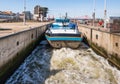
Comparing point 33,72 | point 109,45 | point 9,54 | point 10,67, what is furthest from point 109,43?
point 10,67

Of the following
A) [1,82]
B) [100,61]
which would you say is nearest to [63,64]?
[100,61]

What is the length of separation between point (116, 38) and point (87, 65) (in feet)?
12.6

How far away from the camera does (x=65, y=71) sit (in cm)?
1714

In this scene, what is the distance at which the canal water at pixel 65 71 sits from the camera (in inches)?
596

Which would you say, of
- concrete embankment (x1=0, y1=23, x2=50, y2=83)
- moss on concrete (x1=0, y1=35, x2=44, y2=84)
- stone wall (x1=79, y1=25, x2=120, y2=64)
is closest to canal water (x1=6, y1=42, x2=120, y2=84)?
moss on concrete (x1=0, y1=35, x2=44, y2=84)

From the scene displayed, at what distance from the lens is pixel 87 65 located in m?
19.3

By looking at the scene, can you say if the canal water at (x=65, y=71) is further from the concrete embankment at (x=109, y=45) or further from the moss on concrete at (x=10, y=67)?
the concrete embankment at (x=109, y=45)

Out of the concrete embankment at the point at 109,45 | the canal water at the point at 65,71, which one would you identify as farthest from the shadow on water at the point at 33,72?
the concrete embankment at the point at 109,45

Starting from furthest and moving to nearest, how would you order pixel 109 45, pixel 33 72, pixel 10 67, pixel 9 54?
pixel 109 45
pixel 33 72
pixel 9 54
pixel 10 67

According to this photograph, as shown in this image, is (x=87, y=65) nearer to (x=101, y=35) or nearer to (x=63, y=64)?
(x=63, y=64)

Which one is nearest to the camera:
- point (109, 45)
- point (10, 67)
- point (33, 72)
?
point (10, 67)

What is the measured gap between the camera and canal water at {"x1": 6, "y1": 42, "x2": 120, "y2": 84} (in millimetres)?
15133

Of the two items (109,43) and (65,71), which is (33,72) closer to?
(65,71)

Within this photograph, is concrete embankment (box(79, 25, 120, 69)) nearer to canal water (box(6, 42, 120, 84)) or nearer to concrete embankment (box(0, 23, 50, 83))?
canal water (box(6, 42, 120, 84))
